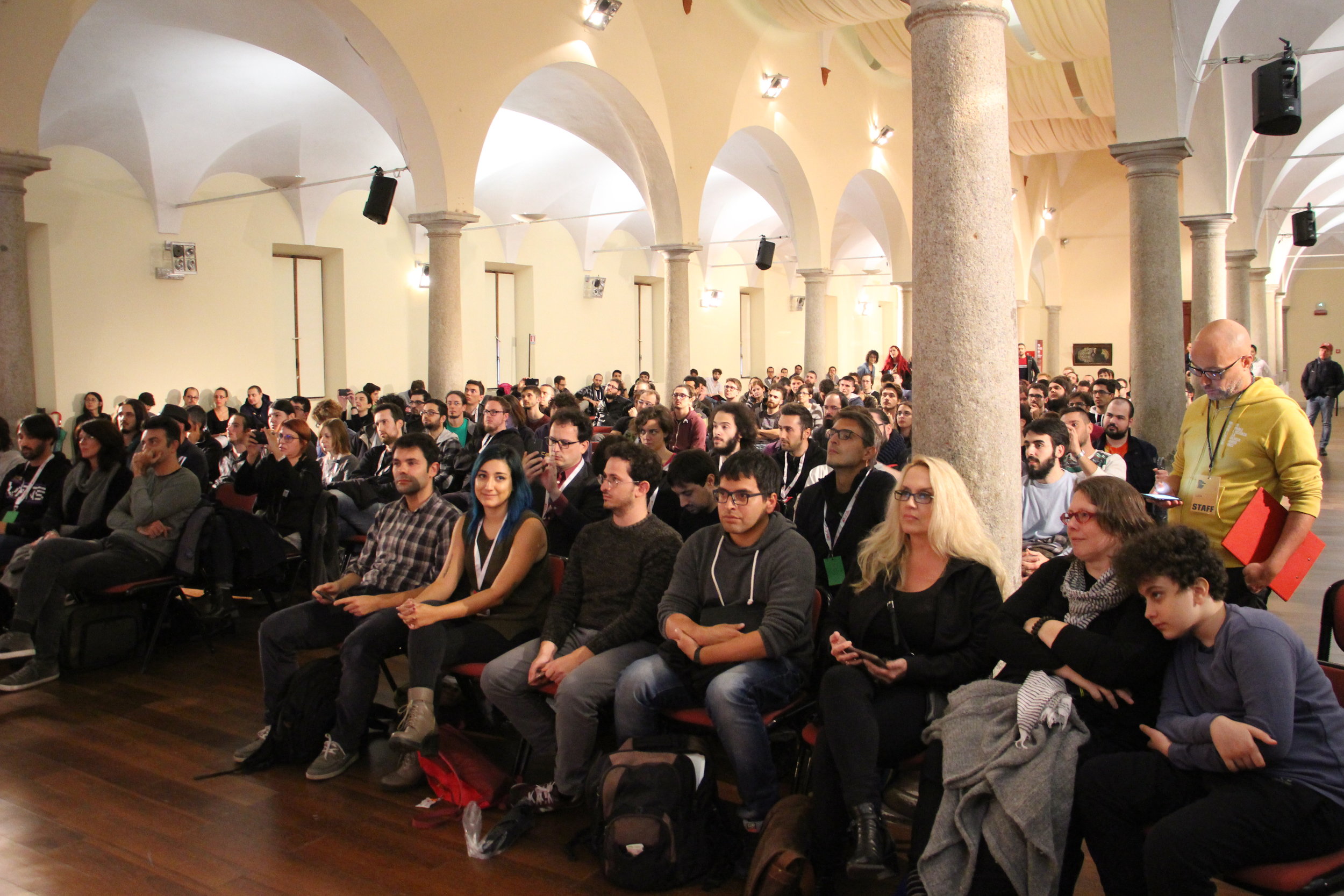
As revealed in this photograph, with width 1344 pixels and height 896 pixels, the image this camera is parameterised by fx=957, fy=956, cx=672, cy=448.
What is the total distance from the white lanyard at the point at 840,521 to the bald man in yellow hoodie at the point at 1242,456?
43.3 inches

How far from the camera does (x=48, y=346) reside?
1146 cm

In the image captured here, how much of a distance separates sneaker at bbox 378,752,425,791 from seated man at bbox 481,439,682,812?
40cm

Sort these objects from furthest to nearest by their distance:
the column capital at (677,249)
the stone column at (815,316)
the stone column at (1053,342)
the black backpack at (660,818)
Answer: the stone column at (1053,342), the stone column at (815,316), the column capital at (677,249), the black backpack at (660,818)

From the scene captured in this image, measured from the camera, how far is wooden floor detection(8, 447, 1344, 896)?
2.76m

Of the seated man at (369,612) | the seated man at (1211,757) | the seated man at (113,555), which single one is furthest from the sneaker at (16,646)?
the seated man at (1211,757)

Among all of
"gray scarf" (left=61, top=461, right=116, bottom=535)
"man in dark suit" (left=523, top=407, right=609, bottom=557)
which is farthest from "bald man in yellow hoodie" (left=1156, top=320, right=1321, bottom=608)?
"gray scarf" (left=61, top=461, right=116, bottom=535)

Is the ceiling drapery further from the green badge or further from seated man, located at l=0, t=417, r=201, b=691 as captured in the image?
seated man, located at l=0, t=417, r=201, b=691

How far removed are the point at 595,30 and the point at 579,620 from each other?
881cm

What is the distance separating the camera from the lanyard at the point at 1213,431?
3.13 m

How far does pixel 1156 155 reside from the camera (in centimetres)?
695

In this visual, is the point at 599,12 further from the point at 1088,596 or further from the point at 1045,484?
the point at 1088,596

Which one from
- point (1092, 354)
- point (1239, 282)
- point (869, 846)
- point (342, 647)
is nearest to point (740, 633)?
point (869, 846)

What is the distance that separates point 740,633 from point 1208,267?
29.6 feet

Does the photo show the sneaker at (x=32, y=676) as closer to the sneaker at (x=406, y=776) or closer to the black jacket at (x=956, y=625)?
the sneaker at (x=406, y=776)
